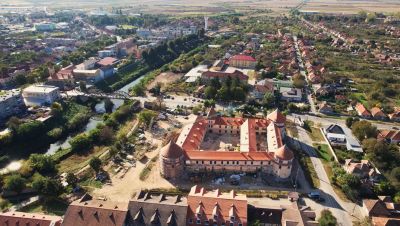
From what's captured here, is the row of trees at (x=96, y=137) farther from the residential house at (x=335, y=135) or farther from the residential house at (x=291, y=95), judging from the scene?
the residential house at (x=291, y=95)

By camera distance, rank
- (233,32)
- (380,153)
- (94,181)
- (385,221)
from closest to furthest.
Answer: (385,221) → (94,181) → (380,153) → (233,32)

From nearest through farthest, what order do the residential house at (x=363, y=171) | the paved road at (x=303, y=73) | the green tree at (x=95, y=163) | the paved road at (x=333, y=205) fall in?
the paved road at (x=333, y=205), the residential house at (x=363, y=171), the green tree at (x=95, y=163), the paved road at (x=303, y=73)

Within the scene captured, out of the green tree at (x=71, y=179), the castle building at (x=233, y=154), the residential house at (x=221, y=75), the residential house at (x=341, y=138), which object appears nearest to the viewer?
the green tree at (x=71, y=179)

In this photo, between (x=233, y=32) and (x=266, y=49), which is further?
(x=233, y=32)

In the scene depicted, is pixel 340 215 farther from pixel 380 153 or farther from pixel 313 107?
pixel 313 107

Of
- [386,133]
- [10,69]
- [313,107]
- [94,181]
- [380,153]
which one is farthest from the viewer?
[10,69]

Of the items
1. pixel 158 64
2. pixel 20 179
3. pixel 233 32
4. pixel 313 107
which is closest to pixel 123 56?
pixel 158 64

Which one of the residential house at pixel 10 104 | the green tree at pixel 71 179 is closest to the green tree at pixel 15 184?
the green tree at pixel 71 179

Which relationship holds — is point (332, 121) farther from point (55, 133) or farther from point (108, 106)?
point (55, 133)
